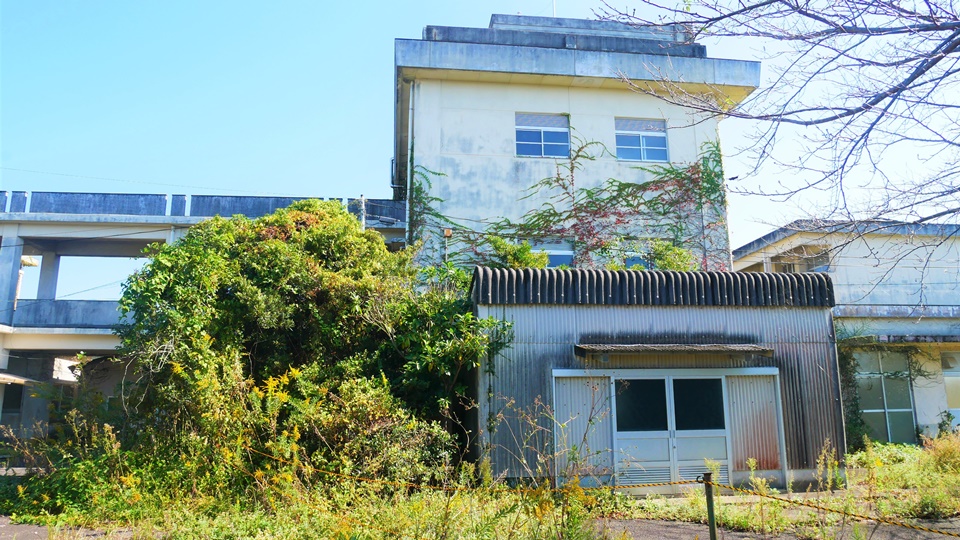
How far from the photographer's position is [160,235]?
20.9 m

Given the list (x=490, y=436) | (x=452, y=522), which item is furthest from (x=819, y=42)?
(x=490, y=436)

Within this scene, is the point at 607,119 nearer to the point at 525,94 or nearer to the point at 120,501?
the point at 525,94

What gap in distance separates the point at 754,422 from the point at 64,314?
18336 mm

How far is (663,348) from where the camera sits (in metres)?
11.7

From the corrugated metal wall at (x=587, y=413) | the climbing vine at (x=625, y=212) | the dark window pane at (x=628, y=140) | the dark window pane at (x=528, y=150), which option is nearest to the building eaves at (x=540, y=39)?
the dark window pane at (x=628, y=140)

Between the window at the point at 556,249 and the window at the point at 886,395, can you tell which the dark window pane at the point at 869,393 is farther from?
the window at the point at 556,249

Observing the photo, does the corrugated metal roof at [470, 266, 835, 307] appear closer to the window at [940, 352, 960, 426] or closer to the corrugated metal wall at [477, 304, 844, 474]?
the corrugated metal wall at [477, 304, 844, 474]

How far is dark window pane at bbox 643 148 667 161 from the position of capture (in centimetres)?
1969

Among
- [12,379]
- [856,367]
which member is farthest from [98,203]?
[856,367]

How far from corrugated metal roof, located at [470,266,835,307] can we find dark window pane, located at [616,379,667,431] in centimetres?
140

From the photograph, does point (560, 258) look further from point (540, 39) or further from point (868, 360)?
point (868, 360)

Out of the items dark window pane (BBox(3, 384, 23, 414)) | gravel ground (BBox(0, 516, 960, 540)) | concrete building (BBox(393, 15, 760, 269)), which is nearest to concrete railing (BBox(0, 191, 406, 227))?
concrete building (BBox(393, 15, 760, 269))

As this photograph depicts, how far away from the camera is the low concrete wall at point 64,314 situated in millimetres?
19797

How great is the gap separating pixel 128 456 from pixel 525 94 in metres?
13.6
